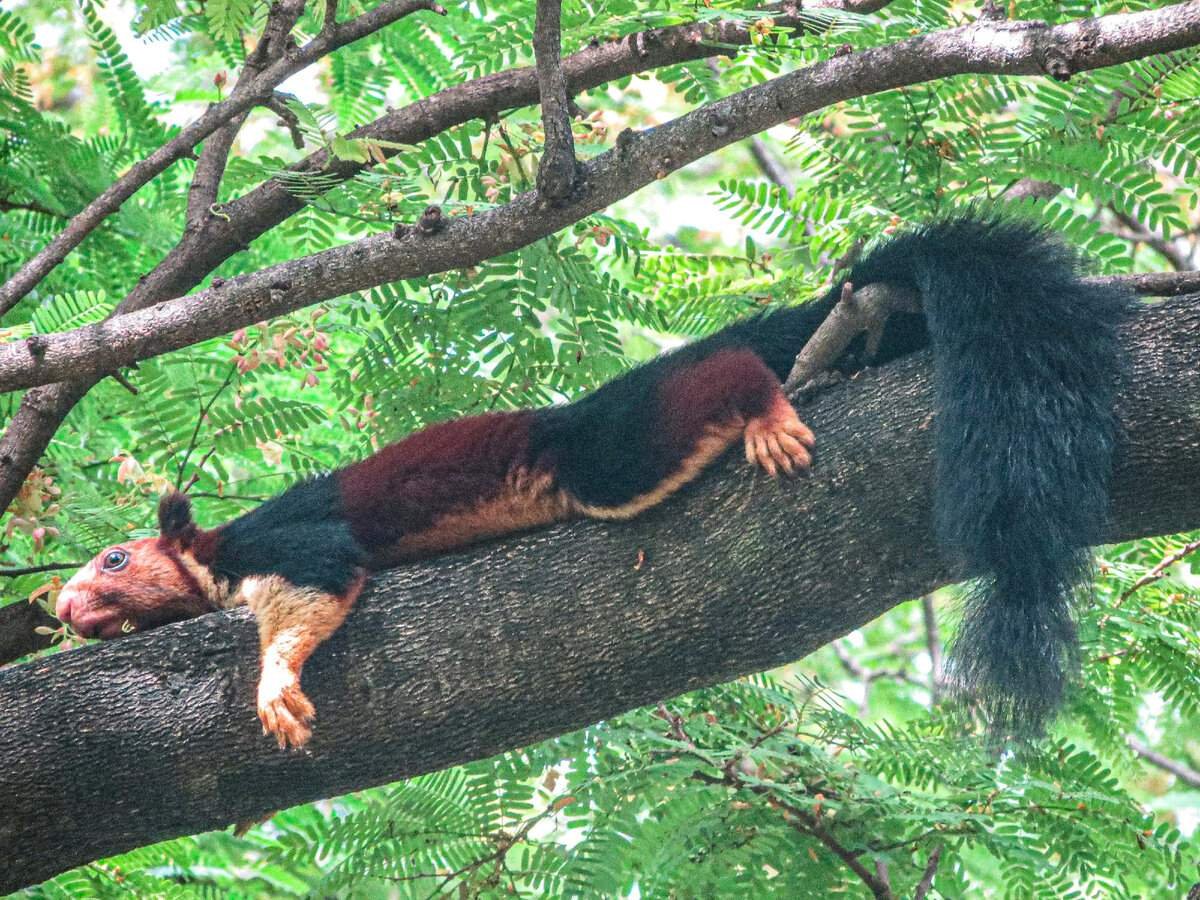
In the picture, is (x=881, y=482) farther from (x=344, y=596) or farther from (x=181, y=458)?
(x=181, y=458)

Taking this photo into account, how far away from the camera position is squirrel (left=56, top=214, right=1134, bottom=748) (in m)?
3.71

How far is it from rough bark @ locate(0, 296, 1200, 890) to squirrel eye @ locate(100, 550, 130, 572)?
962 millimetres

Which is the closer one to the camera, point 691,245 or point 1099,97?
point 1099,97

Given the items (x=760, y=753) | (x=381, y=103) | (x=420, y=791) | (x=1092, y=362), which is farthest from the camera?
(x=381, y=103)

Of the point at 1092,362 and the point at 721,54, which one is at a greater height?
the point at 721,54

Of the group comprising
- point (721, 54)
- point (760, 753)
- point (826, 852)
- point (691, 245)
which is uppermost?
point (721, 54)

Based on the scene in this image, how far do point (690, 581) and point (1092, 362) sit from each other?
1312 mm

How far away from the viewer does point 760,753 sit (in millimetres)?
4734

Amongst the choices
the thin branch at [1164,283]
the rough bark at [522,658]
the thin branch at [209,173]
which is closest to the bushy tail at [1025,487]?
the rough bark at [522,658]

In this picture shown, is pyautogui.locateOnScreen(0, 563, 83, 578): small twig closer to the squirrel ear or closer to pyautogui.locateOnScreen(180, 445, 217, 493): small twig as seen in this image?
the squirrel ear

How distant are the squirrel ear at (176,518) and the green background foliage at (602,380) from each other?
34 cm

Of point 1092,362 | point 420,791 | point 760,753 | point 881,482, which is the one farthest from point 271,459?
point 1092,362

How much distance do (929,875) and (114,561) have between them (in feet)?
10.5

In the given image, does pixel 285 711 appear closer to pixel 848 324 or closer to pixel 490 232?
pixel 490 232
